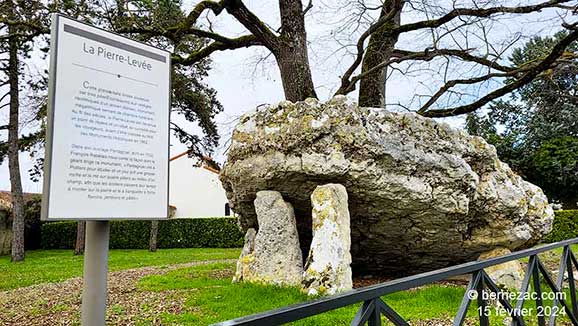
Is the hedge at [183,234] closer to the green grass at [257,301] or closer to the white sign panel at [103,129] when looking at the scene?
the green grass at [257,301]

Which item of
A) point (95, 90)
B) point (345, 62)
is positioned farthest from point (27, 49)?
point (95, 90)

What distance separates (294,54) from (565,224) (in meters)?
12.5

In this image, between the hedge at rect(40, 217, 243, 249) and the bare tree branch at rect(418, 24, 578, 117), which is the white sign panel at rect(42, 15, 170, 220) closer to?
the bare tree branch at rect(418, 24, 578, 117)

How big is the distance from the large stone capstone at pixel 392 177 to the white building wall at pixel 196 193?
2050cm

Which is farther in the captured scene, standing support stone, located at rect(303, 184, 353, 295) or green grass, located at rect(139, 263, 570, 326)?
standing support stone, located at rect(303, 184, 353, 295)

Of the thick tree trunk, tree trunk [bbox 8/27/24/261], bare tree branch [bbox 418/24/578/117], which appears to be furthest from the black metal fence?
tree trunk [bbox 8/27/24/261]

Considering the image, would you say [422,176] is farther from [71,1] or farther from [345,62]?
[71,1]

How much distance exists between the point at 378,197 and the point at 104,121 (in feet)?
14.4

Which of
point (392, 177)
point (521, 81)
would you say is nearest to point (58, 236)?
point (392, 177)

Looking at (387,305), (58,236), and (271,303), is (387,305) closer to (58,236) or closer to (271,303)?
(271,303)

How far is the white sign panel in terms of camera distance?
2145 millimetres

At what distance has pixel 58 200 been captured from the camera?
2113 mm

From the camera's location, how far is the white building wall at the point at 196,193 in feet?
89.7

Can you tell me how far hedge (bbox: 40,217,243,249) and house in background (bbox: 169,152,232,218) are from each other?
24.0ft
